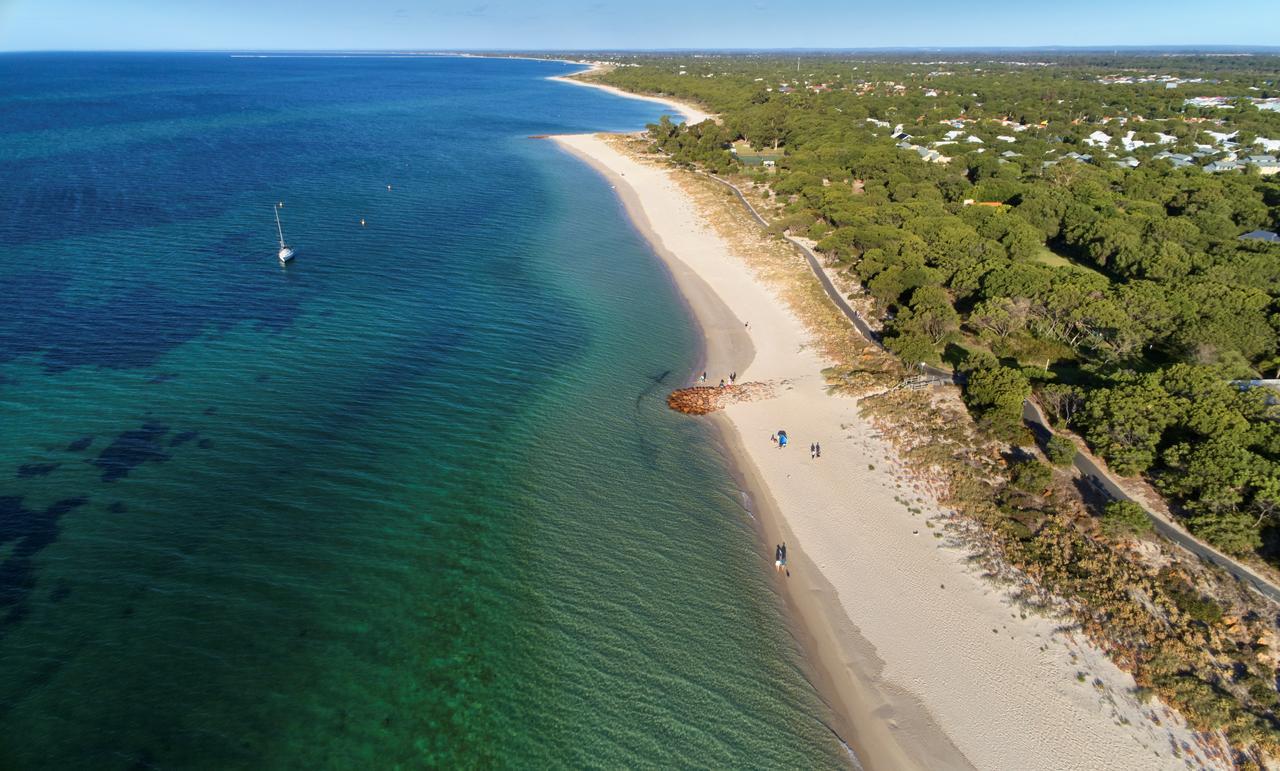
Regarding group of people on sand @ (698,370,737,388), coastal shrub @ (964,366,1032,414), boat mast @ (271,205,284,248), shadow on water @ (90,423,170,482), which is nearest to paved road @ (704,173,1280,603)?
coastal shrub @ (964,366,1032,414)

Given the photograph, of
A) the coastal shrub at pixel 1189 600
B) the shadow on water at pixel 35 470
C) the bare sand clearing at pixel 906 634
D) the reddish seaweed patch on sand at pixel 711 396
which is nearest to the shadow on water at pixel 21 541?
the shadow on water at pixel 35 470

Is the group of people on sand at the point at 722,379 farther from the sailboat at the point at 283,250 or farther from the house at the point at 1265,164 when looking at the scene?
the house at the point at 1265,164

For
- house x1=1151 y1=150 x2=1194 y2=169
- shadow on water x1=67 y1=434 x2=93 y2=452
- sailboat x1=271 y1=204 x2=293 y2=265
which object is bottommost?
shadow on water x1=67 y1=434 x2=93 y2=452

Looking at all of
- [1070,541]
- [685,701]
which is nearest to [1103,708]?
[1070,541]

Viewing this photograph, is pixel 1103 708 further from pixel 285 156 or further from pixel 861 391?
pixel 285 156

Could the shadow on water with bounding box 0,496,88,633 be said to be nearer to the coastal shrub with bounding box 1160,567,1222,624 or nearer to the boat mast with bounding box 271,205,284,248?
the boat mast with bounding box 271,205,284,248

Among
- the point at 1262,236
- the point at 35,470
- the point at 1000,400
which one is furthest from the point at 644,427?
the point at 1262,236
